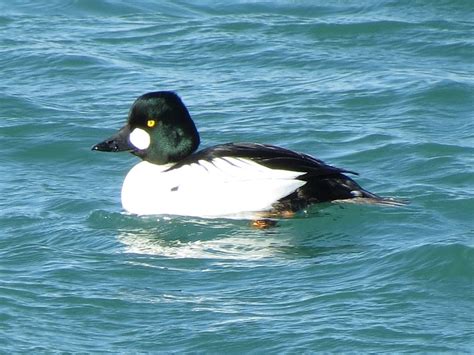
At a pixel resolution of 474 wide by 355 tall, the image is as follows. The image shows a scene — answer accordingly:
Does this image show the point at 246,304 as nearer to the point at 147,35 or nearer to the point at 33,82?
the point at 33,82

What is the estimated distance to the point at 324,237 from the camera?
11234mm

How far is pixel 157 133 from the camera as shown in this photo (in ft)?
40.4

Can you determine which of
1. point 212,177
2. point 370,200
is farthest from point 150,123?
point 370,200

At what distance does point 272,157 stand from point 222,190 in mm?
498

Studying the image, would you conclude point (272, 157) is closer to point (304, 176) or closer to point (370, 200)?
point (304, 176)

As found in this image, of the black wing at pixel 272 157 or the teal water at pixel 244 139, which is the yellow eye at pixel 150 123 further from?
the teal water at pixel 244 139

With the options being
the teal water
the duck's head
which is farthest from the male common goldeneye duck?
the teal water

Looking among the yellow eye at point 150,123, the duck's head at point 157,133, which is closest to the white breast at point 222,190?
the duck's head at point 157,133

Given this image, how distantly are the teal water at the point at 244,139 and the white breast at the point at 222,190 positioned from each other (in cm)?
16

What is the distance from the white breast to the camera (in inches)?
464

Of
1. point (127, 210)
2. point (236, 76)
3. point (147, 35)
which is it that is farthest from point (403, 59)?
point (127, 210)

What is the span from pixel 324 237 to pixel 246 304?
66.4 inches

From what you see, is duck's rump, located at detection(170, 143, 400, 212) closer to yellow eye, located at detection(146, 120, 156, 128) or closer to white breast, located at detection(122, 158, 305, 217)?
white breast, located at detection(122, 158, 305, 217)

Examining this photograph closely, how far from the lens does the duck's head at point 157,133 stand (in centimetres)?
1218
